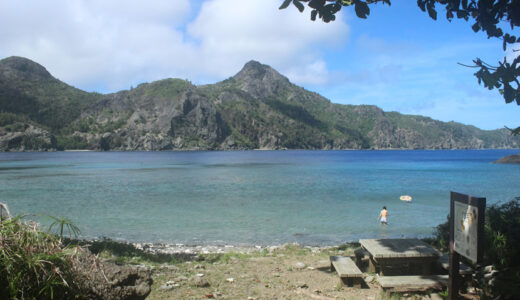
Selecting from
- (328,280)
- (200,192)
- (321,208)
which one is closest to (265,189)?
(200,192)

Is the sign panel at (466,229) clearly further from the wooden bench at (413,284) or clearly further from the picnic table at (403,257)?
the picnic table at (403,257)

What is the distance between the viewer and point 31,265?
2.82 metres

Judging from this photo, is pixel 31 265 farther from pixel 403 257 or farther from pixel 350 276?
pixel 403 257

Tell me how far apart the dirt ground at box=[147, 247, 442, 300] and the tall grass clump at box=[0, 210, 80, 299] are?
388cm

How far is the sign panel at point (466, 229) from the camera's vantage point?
191 inches

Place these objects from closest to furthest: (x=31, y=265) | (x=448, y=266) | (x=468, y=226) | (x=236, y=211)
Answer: (x=31, y=265), (x=468, y=226), (x=448, y=266), (x=236, y=211)

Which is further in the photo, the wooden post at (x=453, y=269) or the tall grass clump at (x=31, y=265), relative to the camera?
the wooden post at (x=453, y=269)

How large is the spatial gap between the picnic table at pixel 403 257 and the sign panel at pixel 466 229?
2037mm

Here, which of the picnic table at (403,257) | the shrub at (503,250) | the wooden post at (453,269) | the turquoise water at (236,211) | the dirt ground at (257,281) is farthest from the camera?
the turquoise water at (236,211)

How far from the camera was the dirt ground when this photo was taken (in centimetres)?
688

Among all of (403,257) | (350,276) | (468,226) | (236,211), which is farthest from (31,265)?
(236,211)

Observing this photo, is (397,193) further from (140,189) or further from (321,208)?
(140,189)

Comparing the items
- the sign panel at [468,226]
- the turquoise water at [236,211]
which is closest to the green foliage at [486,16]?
the sign panel at [468,226]

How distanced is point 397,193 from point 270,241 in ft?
76.4
